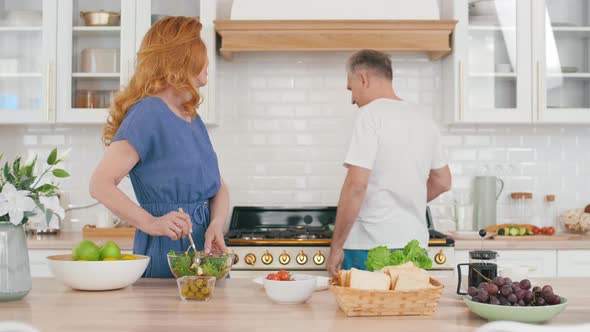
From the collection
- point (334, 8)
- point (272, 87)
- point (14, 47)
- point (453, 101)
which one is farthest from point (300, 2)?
point (14, 47)

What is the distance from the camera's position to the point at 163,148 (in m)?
2.45

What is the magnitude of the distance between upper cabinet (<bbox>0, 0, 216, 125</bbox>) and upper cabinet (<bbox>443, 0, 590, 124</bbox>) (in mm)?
1446

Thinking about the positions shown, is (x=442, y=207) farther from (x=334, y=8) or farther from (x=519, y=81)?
(x=334, y=8)

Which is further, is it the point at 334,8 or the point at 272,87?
the point at 272,87

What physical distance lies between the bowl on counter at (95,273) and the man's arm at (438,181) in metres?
1.83

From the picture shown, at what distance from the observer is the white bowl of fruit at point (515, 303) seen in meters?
1.70

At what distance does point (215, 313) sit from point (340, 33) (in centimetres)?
255

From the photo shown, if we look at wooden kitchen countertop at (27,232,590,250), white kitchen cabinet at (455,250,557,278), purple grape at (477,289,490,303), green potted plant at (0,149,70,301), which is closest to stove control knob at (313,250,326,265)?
wooden kitchen countertop at (27,232,590,250)

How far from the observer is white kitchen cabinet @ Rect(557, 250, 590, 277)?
3916 millimetres

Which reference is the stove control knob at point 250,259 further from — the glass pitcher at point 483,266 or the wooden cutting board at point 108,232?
the glass pitcher at point 483,266

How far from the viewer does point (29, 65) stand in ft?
13.8

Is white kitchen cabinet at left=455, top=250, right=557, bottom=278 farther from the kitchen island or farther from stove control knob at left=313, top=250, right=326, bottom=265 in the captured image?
the kitchen island

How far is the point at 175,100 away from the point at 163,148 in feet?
0.58

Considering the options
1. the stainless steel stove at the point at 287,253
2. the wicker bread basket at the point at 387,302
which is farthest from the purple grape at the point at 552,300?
the stainless steel stove at the point at 287,253
